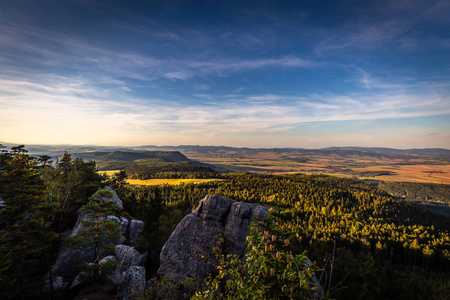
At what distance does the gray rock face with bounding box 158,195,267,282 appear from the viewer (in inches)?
1261

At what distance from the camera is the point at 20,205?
26.8 metres

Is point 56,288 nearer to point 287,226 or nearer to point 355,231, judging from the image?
point 287,226

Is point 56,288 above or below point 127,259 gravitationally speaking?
below

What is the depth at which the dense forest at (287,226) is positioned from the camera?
2673 cm

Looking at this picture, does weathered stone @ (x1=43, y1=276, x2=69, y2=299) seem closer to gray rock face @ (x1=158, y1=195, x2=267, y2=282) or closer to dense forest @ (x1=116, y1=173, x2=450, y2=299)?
dense forest @ (x1=116, y1=173, x2=450, y2=299)

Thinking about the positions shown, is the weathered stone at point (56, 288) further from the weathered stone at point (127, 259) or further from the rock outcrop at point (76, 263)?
the weathered stone at point (127, 259)

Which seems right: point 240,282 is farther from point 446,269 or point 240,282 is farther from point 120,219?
point 446,269

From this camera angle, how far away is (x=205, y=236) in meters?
35.7

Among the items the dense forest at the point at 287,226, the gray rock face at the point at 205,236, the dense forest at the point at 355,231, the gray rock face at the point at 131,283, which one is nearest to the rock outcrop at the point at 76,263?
the dense forest at the point at 287,226

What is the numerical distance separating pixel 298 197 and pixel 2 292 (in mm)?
176860

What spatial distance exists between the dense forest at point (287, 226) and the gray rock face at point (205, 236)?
9317 millimetres

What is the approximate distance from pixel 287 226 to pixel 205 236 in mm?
29559

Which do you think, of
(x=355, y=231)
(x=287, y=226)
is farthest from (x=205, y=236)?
(x=355, y=231)

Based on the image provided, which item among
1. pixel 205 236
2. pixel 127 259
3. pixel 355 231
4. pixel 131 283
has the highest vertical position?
pixel 205 236
